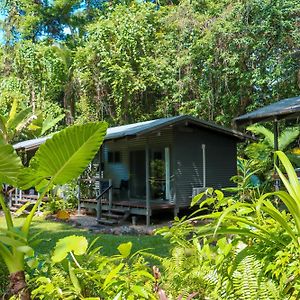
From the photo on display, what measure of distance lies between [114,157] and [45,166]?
15786 mm

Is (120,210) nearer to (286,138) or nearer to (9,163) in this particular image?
(286,138)

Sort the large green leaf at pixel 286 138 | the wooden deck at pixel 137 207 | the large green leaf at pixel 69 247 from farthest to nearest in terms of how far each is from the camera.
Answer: the large green leaf at pixel 286 138 → the wooden deck at pixel 137 207 → the large green leaf at pixel 69 247

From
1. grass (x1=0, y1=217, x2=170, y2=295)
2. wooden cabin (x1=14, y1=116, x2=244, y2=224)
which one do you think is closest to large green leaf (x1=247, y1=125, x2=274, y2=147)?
wooden cabin (x1=14, y1=116, x2=244, y2=224)

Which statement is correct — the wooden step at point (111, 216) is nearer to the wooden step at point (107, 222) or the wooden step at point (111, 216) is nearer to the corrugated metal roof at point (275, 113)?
the wooden step at point (107, 222)

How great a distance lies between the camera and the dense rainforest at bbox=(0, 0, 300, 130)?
61.9 feet

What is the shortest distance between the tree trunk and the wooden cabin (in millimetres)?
11111

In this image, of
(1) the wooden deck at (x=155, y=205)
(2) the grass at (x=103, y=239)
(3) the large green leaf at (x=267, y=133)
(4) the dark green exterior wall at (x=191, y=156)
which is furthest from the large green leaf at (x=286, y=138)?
(2) the grass at (x=103, y=239)

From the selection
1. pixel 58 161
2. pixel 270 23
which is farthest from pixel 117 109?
pixel 58 161

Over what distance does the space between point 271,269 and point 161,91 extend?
22002mm

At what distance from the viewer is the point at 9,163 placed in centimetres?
248

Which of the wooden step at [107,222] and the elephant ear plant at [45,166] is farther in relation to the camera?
the wooden step at [107,222]

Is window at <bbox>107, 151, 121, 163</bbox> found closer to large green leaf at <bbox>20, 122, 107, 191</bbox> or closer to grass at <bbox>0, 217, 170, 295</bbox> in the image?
grass at <bbox>0, 217, 170, 295</bbox>

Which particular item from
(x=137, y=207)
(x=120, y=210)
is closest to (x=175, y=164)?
(x=137, y=207)

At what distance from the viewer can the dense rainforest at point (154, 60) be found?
18859 mm
